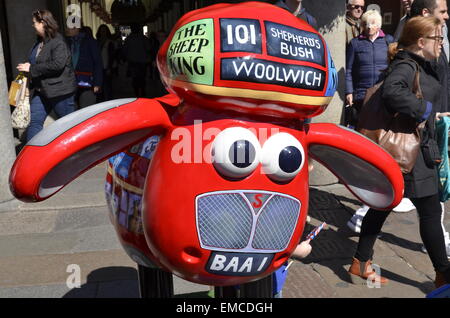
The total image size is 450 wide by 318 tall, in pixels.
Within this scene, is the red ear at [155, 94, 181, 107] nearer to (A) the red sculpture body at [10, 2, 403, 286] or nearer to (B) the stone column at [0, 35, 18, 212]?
(A) the red sculpture body at [10, 2, 403, 286]

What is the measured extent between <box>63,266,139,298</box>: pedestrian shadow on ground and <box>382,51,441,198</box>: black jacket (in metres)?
1.89

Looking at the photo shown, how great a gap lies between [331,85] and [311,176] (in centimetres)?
376

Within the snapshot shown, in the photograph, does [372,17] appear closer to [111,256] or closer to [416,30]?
[416,30]

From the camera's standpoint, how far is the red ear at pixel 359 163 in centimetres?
194

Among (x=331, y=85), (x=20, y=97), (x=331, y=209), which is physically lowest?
(x=331, y=209)

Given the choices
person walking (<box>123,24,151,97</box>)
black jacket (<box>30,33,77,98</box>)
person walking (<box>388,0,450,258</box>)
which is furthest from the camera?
person walking (<box>123,24,151,97</box>)

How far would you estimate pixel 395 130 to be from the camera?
3105 mm

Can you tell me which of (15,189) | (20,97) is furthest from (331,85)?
(20,97)

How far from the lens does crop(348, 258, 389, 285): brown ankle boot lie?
3.43 m

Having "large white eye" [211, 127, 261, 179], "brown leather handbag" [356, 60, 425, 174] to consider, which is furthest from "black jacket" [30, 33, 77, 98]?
"large white eye" [211, 127, 261, 179]

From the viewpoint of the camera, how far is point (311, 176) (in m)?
5.52

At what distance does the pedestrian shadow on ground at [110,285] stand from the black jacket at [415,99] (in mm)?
1888

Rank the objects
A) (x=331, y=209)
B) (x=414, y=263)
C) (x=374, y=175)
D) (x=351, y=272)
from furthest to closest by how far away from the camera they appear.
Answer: (x=331, y=209)
(x=414, y=263)
(x=351, y=272)
(x=374, y=175)
